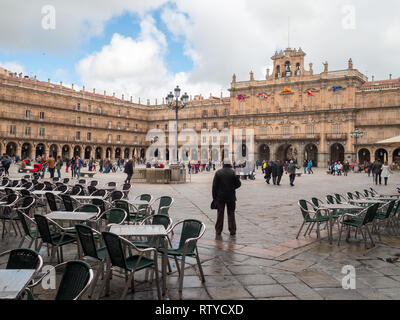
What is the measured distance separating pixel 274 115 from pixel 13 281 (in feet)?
143

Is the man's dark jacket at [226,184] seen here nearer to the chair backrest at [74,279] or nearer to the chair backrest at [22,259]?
the chair backrest at [22,259]

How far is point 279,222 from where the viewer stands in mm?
7105

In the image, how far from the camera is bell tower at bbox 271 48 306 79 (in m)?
43.1

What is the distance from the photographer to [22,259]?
2727mm

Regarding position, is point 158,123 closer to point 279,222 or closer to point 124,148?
point 124,148

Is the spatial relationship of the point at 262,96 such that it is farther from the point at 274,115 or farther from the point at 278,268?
the point at 278,268

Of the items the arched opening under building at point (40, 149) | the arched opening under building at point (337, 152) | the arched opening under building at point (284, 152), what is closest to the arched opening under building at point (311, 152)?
the arched opening under building at point (284, 152)

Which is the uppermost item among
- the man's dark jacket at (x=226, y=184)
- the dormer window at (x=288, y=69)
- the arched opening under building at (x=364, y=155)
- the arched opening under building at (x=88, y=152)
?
the dormer window at (x=288, y=69)

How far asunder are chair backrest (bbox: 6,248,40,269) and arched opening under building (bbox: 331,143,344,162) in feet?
144

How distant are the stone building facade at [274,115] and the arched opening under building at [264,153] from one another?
0.45 feet

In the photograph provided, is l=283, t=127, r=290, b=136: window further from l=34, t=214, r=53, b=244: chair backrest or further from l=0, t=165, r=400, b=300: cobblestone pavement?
l=34, t=214, r=53, b=244: chair backrest

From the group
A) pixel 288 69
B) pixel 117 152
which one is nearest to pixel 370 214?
pixel 288 69

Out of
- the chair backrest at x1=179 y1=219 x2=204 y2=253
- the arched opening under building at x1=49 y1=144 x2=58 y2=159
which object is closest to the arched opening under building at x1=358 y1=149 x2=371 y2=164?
the arched opening under building at x1=49 y1=144 x2=58 y2=159

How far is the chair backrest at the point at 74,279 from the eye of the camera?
230cm
